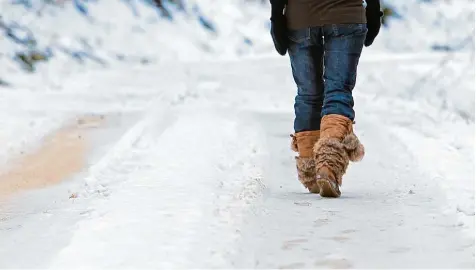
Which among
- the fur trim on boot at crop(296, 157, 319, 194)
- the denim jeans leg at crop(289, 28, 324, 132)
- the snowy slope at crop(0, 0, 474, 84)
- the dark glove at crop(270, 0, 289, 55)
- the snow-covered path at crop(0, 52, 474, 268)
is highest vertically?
the snowy slope at crop(0, 0, 474, 84)

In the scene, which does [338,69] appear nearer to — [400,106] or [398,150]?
[398,150]

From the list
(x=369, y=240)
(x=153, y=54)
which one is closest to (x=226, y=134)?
(x=369, y=240)

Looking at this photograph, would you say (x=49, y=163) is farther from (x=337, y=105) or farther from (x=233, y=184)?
(x=337, y=105)

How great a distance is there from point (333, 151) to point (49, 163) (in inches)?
108

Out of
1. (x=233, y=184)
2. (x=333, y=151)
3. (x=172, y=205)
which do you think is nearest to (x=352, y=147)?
(x=333, y=151)

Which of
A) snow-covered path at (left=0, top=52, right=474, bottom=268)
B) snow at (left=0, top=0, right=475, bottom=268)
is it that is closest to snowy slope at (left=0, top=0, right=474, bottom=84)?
snow at (left=0, top=0, right=475, bottom=268)

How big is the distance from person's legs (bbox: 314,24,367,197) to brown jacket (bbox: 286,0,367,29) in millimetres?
38

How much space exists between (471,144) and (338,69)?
284 cm

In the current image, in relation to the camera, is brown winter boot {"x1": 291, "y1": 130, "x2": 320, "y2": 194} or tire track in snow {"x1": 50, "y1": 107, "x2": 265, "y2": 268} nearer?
tire track in snow {"x1": 50, "y1": 107, "x2": 265, "y2": 268}

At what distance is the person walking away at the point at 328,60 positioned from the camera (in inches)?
193

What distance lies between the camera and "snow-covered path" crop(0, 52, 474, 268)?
3.53 metres

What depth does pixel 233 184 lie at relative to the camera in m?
5.18

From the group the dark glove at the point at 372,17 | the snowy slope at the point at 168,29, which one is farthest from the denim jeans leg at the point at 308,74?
the snowy slope at the point at 168,29

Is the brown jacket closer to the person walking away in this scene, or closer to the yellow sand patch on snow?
the person walking away
